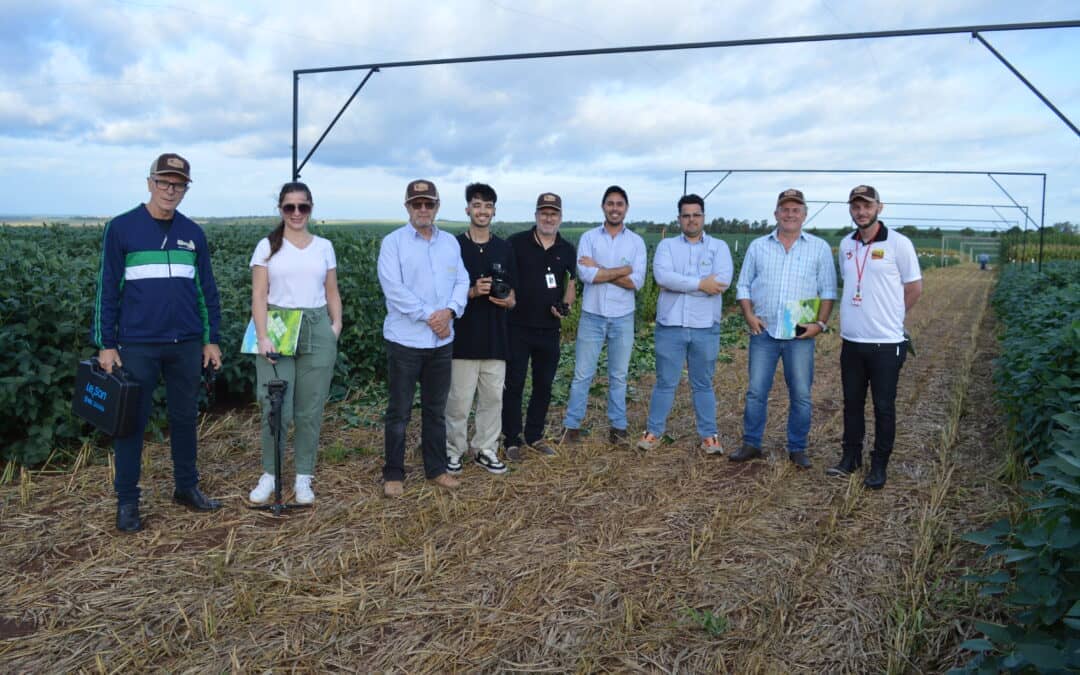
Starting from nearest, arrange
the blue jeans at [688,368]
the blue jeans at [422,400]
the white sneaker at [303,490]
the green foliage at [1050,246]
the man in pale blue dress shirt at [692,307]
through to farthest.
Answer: the white sneaker at [303,490] → the blue jeans at [422,400] → the man in pale blue dress shirt at [692,307] → the blue jeans at [688,368] → the green foliage at [1050,246]

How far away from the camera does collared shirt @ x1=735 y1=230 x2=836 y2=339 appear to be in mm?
5535

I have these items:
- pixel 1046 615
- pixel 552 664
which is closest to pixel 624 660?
pixel 552 664

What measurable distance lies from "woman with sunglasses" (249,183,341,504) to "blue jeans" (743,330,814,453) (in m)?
3.23

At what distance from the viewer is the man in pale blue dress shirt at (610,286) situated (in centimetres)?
577

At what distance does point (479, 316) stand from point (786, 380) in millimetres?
2488

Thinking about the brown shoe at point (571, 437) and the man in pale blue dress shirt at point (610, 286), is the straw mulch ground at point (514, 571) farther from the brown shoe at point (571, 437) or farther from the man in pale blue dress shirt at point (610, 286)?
the man in pale blue dress shirt at point (610, 286)

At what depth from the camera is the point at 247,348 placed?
4367 millimetres

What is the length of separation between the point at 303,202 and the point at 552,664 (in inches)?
118

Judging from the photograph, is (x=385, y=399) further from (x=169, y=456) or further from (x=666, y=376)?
(x=666, y=376)

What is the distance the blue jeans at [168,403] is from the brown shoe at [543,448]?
250 cm

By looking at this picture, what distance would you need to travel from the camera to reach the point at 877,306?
5.13 metres

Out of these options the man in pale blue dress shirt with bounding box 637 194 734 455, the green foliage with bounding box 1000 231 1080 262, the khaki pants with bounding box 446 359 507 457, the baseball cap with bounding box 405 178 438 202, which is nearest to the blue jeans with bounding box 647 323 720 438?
the man in pale blue dress shirt with bounding box 637 194 734 455

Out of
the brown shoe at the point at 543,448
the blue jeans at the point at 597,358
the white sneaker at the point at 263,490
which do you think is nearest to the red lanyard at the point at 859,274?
the blue jeans at the point at 597,358

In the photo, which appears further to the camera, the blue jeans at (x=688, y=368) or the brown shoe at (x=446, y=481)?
the blue jeans at (x=688, y=368)
